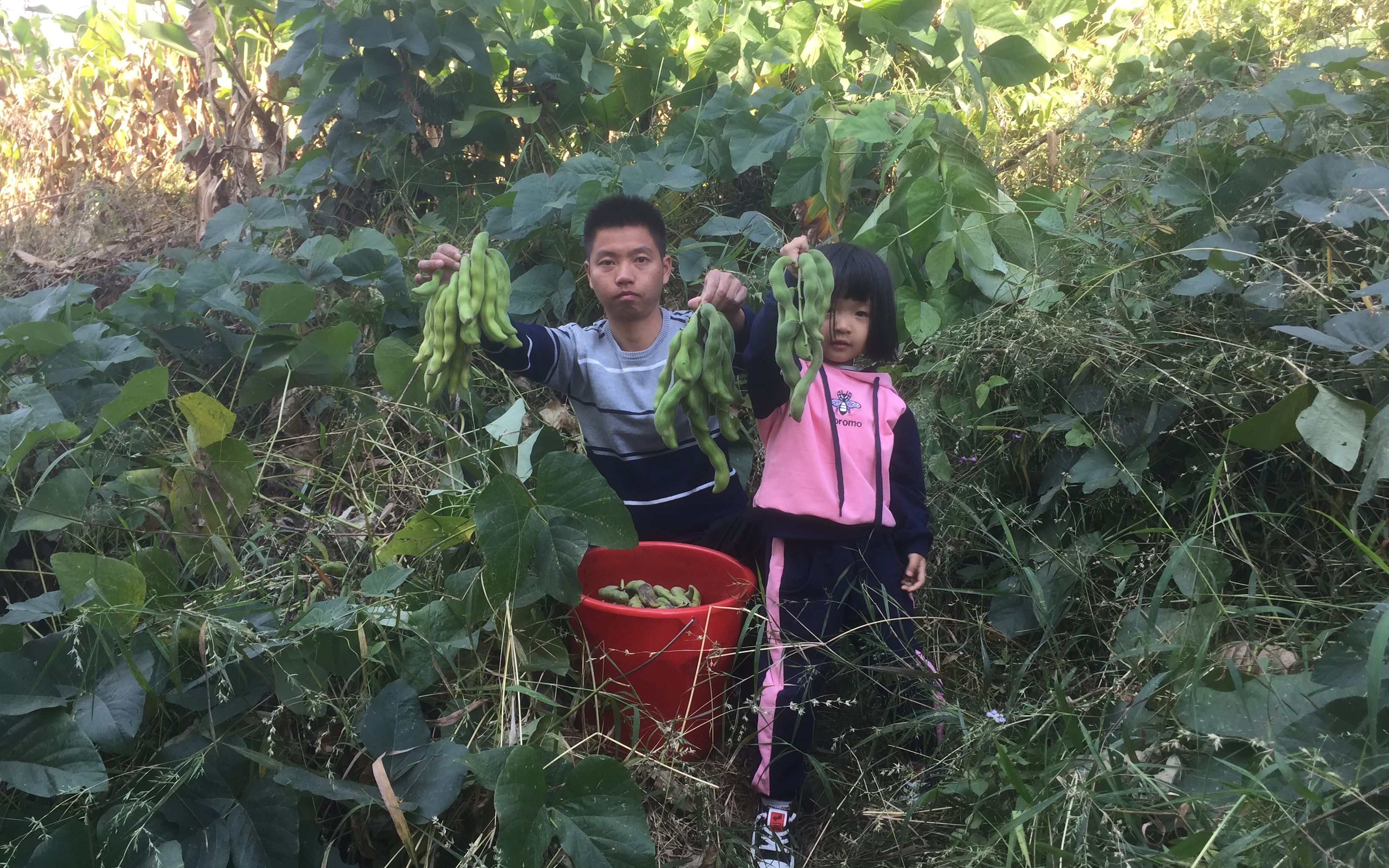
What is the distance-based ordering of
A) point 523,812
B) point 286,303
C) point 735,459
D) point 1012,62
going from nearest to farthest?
point 523,812 → point 286,303 → point 735,459 → point 1012,62

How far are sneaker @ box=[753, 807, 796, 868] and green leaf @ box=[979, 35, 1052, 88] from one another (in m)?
2.17

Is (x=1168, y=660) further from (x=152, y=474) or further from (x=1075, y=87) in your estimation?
(x=1075, y=87)

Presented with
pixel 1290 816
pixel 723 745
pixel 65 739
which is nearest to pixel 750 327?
pixel 723 745

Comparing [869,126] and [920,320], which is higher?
[869,126]

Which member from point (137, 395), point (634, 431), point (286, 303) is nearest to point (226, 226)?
point (286, 303)

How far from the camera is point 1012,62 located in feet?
8.87

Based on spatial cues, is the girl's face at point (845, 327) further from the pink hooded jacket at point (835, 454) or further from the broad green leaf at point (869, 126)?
the broad green leaf at point (869, 126)

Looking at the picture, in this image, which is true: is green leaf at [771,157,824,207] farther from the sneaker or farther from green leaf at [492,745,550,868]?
green leaf at [492,745,550,868]

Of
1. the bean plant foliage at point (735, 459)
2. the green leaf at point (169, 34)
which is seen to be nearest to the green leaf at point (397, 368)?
the bean plant foliage at point (735, 459)

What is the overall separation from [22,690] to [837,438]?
1546 millimetres

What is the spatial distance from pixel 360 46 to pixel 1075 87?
2727mm

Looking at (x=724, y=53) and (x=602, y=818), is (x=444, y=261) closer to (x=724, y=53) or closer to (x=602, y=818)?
(x=602, y=818)

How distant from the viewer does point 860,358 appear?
2.57m

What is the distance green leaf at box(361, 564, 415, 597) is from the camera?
1.66 metres
